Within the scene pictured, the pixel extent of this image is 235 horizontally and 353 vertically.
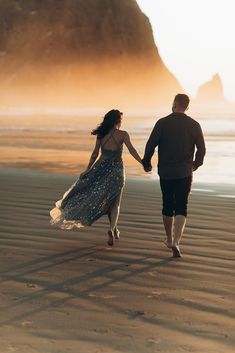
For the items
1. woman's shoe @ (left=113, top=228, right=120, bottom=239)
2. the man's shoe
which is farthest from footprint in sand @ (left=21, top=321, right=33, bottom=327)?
woman's shoe @ (left=113, top=228, right=120, bottom=239)

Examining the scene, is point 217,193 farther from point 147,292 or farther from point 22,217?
point 147,292

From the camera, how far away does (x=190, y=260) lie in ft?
24.2

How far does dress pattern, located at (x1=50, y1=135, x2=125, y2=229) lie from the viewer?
27.5ft

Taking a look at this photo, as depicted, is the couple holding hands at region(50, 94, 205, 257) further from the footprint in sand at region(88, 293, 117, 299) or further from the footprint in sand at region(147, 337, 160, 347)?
the footprint in sand at region(147, 337, 160, 347)

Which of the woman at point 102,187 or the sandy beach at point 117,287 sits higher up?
the woman at point 102,187

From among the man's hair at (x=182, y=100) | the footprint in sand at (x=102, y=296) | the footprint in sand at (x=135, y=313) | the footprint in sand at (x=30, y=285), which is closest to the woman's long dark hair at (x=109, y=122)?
the man's hair at (x=182, y=100)

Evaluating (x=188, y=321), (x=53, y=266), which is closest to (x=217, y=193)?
(x=53, y=266)

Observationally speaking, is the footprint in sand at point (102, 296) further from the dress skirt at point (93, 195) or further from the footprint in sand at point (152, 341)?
the dress skirt at point (93, 195)

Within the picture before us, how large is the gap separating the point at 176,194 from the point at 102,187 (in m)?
1.08

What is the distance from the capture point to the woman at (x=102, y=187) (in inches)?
330

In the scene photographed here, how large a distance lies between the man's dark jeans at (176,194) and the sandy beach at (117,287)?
455 mm

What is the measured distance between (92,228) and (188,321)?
13.5 feet

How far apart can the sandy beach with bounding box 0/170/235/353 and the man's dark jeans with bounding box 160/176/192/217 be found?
45 cm

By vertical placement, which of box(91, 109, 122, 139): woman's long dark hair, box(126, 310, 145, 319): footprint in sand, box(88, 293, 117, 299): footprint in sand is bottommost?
box(126, 310, 145, 319): footprint in sand
